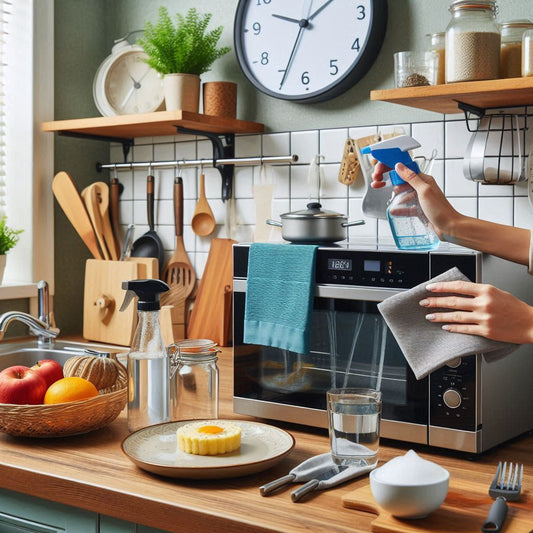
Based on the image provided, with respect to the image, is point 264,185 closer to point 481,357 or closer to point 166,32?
point 166,32

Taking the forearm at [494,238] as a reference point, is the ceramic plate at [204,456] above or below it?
below

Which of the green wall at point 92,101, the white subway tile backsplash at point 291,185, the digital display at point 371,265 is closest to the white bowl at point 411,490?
the digital display at point 371,265

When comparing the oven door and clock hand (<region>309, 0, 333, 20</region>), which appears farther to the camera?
clock hand (<region>309, 0, 333, 20</region>)

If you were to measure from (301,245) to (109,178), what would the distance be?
1284 mm

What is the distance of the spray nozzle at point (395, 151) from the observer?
1.40 meters

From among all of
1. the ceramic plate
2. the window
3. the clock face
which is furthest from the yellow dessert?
the clock face

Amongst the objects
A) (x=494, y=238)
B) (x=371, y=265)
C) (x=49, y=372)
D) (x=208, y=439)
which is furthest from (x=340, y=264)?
(x=49, y=372)

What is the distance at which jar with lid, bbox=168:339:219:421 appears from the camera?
1502 millimetres

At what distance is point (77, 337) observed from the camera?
8.12 ft

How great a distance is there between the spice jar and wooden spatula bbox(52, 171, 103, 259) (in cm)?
138

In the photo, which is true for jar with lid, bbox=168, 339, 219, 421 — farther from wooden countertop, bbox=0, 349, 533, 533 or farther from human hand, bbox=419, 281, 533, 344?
human hand, bbox=419, 281, 533, 344

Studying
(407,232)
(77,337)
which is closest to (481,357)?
(407,232)

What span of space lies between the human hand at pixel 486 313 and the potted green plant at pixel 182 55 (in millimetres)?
1132

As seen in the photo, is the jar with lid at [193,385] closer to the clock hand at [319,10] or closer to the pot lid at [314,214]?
the pot lid at [314,214]
